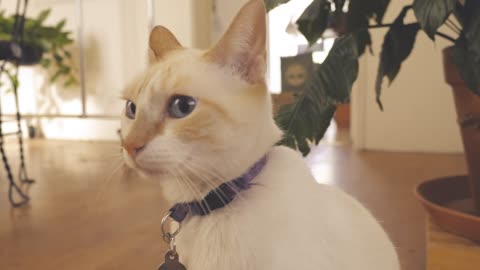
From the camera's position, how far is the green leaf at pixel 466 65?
82 centimetres

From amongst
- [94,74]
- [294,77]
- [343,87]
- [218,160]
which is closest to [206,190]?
[218,160]

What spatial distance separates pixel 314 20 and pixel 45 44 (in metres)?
2.08

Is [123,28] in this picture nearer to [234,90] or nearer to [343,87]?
[343,87]

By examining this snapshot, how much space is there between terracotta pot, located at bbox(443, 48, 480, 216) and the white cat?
0.54 meters

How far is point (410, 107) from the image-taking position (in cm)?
234

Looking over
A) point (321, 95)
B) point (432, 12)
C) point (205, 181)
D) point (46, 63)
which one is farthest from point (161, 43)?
point (46, 63)

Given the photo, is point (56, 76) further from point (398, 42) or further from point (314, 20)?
point (398, 42)

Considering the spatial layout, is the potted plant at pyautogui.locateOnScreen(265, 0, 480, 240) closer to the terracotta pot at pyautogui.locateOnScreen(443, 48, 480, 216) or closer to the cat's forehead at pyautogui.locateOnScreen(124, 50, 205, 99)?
the terracotta pot at pyautogui.locateOnScreen(443, 48, 480, 216)

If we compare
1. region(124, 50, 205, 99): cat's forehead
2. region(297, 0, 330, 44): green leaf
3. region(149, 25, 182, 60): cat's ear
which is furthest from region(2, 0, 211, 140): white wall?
region(124, 50, 205, 99): cat's forehead

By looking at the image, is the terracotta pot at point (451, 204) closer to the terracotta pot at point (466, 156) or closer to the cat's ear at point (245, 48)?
the terracotta pot at point (466, 156)

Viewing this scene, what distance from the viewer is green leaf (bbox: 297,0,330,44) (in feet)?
3.30

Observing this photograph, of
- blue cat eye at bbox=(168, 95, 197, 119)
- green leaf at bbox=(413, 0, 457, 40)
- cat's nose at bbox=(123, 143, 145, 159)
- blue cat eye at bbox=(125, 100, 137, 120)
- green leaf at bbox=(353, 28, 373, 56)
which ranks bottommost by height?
cat's nose at bbox=(123, 143, 145, 159)

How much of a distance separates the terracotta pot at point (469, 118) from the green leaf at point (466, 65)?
0.06 m

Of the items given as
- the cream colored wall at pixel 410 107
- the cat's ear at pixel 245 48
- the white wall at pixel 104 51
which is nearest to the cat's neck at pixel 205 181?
the cat's ear at pixel 245 48
